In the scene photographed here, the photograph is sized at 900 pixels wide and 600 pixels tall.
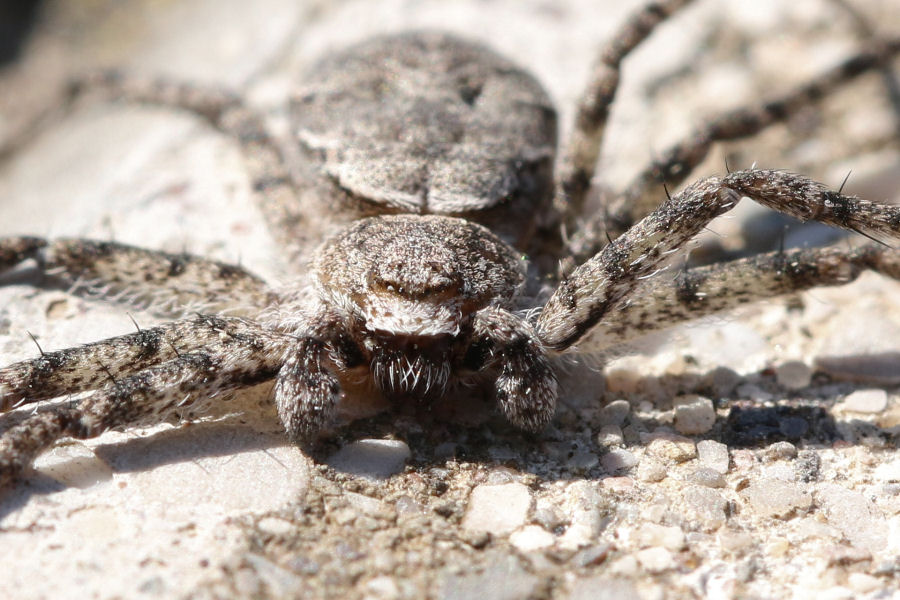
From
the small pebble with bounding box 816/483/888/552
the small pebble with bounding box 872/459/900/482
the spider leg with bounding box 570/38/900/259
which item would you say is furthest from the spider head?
the small pebble with bounding box 872/459/900/482

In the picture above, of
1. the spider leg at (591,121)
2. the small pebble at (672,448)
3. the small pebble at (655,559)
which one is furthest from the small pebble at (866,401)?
the spider leg at (591,121)

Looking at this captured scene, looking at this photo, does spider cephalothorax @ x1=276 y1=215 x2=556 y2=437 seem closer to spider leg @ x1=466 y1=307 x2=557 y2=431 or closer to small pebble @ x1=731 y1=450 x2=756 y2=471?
spider leg @ x1=466 y1=307 x2=557 y2=431

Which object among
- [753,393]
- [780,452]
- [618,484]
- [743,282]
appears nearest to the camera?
[618,484]

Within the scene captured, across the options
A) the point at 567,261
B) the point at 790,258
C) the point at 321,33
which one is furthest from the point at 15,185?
the point at 790,258

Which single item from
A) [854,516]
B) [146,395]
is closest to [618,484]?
[854,516]

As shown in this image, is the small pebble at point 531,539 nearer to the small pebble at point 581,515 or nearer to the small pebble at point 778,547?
the small pebble at point 581,515

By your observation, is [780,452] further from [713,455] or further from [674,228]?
[674,228]
